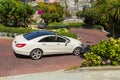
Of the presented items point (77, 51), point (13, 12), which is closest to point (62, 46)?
point (77, 51)

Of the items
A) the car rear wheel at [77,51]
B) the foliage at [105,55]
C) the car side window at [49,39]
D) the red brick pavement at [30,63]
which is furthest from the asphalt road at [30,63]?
the foliage at [105,55]

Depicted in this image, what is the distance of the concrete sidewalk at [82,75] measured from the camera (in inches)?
403

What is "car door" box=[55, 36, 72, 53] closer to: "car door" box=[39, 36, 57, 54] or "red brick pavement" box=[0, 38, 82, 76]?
"car door" box=[39, 36, 57, 54]

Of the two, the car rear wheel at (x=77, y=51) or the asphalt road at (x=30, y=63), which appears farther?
the car rear wheel at (x=77, y=51)

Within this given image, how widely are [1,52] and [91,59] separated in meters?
6.05

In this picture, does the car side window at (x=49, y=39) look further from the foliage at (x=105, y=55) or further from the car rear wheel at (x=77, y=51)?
the foliage at (x=105, y=55)

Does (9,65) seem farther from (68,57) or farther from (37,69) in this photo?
(68,57)

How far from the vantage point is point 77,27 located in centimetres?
4109

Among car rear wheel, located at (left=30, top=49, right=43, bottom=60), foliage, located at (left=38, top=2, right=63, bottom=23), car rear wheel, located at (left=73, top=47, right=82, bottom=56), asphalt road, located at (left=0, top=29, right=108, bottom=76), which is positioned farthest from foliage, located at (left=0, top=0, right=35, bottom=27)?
foliage, located at (left=38, top=2, right=63, bottom=23)

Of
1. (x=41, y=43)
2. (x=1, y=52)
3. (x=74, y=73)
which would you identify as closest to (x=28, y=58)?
(x=41, y=43)

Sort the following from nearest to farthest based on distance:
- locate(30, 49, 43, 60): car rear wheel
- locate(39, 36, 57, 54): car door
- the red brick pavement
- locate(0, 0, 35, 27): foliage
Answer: the red brick pavement, locate(30, 49, 43, 60): car rear wheel, locate(39, 36, 57, 54): car door, locate(0, 0, 35, 27): foliage

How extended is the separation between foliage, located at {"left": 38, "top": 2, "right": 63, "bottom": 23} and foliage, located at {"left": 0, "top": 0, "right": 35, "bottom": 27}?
19959 millimetres

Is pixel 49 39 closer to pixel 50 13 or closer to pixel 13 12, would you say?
pixel 13 12

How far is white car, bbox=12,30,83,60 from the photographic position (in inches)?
523
